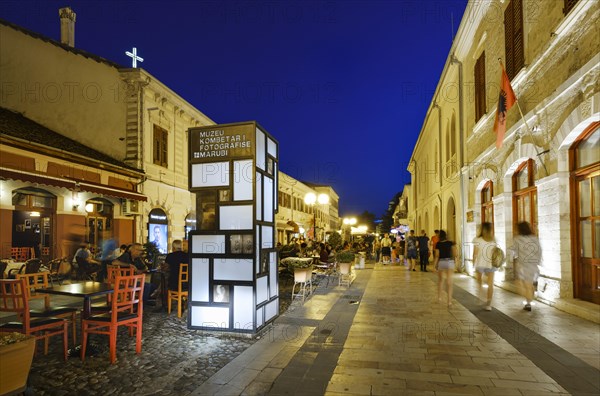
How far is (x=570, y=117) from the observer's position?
6.83 m

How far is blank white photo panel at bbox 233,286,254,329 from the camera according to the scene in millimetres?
5781

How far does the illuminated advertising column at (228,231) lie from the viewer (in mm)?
5848

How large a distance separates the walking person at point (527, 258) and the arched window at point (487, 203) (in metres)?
4.60

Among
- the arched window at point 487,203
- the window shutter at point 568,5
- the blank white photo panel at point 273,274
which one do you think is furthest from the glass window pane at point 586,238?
the blank white photo panel at point 273,274

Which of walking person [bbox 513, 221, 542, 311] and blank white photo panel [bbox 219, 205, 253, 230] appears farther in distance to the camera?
walking person [bbox 513, 221, 542, 311]

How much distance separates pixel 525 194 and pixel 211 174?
7.68m

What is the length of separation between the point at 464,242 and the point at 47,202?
1453 cm

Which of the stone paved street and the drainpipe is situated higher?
the drainpipe

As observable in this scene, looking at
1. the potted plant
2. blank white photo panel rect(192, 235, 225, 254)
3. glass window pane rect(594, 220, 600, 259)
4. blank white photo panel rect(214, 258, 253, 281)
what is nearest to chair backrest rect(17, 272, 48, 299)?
blank white photo panel rect(192, 235, 225, 254)

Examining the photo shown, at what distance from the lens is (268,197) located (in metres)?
6.62

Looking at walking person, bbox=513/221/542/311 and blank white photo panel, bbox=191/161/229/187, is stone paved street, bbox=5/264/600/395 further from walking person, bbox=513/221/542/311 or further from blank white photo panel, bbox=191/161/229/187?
blank white photo panel, bbox=191/161/229/187

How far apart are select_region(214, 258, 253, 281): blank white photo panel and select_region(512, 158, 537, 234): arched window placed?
685 centimetres

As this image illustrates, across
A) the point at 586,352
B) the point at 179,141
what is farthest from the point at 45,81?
the point at 586,352

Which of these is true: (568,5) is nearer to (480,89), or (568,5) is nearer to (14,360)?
(480,89)
